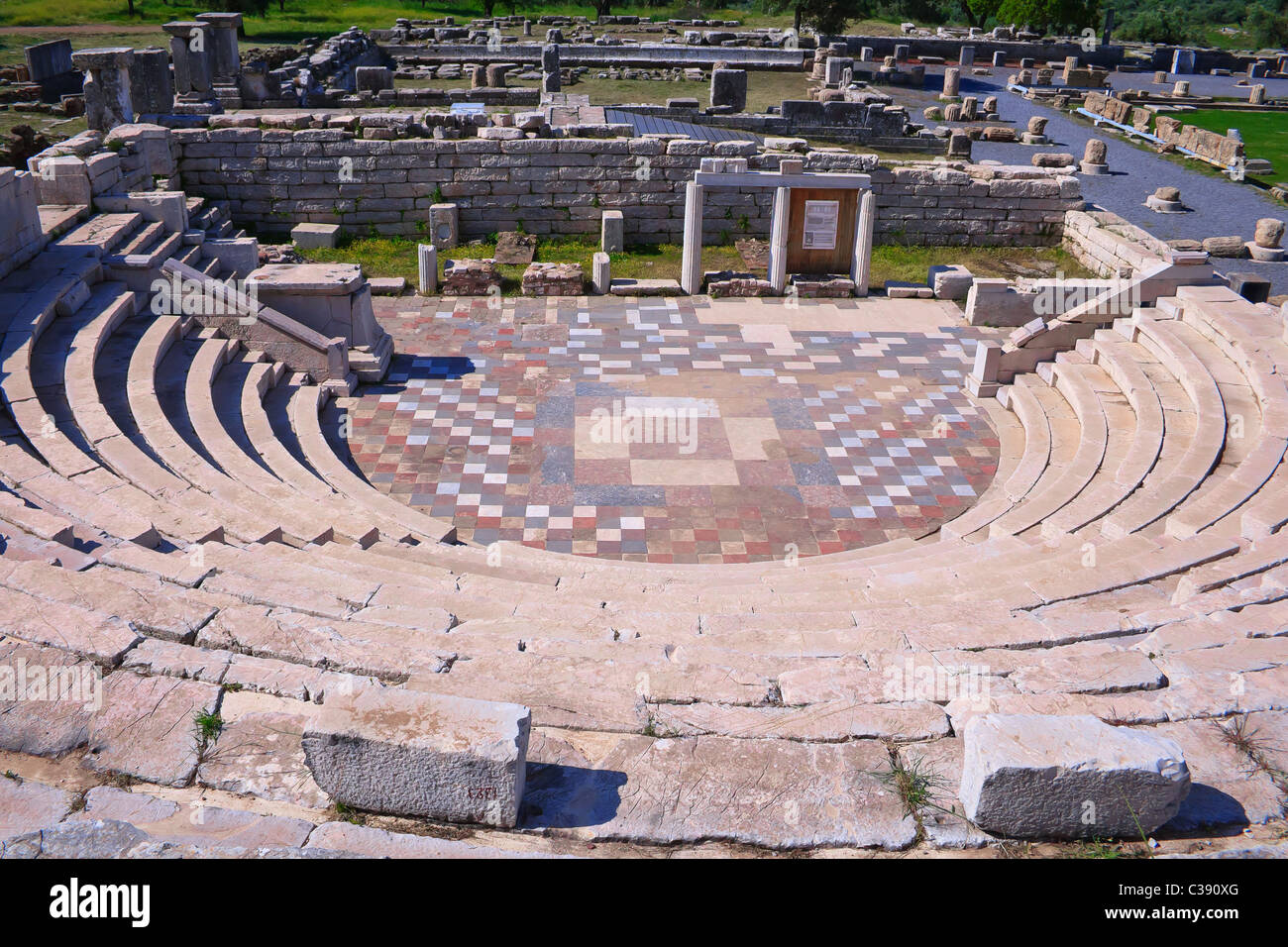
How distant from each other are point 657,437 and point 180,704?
7.90 m

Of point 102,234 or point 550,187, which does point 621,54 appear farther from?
point 102,234

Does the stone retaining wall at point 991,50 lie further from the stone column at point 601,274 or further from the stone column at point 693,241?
the stone column at point 601,274

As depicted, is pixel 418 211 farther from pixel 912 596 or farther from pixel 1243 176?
pixel 1243 176

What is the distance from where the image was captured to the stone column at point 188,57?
23.1m

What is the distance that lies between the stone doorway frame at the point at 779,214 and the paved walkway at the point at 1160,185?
6452 mm

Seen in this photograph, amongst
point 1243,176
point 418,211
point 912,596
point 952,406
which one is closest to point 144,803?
point 912,596

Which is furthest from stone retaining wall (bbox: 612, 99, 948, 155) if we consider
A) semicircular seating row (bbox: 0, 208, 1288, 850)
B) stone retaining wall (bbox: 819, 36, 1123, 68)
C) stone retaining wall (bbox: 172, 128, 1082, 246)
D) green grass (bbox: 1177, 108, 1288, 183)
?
stone retaining wall (bbox: 819, 36, 1123, 68)

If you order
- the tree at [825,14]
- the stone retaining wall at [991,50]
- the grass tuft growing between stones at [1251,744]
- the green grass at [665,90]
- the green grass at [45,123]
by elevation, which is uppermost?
the tree at [825,14]

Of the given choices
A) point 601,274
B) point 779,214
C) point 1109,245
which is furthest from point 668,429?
point 1109,245

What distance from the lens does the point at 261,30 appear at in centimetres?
4228

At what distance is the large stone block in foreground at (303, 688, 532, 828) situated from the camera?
4082mm

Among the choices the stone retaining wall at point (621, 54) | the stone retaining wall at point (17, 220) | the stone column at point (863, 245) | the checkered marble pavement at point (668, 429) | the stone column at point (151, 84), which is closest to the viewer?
the checkered marble pavement at point (668, 429)

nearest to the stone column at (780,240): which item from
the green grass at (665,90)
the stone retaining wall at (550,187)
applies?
the stone retaining wall at (550,187)

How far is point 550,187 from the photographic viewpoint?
18969 millimetres
